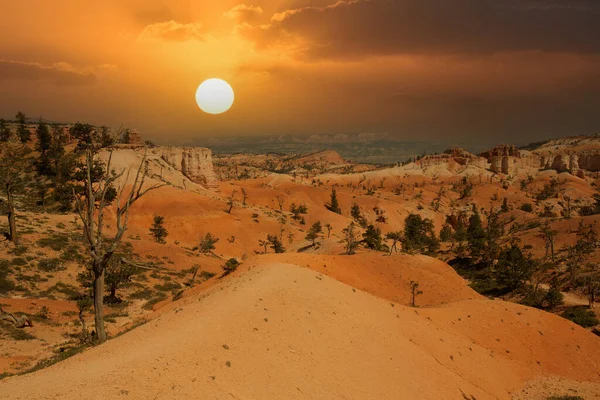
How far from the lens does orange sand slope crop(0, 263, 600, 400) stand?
10492mm

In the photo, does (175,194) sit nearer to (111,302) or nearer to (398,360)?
(111,302)

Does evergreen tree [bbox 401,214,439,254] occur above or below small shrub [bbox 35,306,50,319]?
below

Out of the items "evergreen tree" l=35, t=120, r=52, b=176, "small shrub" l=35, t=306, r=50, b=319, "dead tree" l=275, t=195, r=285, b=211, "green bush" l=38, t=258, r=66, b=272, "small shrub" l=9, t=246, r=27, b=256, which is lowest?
"dead tree" l=275, t=195, r=285, b=211

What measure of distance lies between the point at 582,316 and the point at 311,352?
38.7 m

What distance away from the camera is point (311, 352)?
48.0ft

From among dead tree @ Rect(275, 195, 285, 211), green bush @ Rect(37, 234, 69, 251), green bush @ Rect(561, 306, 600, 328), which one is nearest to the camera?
green bush @ Rect(561, 306, 600, 328)

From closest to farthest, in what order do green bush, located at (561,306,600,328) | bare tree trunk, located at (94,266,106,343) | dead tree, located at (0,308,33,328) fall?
1. bare tree trunk, located at (94,266,106,343)
2. dead tree, located at (0,308,33,328)
3. green bush, located at (561,306,600,328)

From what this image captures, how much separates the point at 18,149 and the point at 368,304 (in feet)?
315

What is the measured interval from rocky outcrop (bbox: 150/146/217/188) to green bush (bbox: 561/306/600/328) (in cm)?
8754

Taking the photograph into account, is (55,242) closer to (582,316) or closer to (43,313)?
(43,313)

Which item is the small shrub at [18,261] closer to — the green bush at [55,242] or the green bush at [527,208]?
the green bush at [55,242]

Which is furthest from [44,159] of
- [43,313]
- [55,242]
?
[43,313]

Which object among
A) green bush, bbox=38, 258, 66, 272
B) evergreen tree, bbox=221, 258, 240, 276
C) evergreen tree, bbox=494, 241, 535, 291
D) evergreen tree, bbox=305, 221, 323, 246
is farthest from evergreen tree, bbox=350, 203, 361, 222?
green bush, bbox=38, 258, 66, 272

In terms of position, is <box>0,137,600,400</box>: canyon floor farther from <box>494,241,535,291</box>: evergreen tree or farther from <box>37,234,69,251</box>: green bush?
<box>494,241,535,291</box>: evergreen tree
